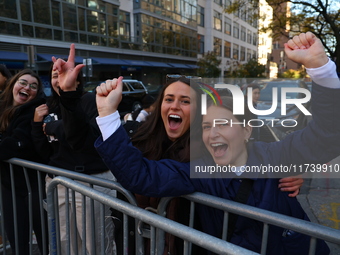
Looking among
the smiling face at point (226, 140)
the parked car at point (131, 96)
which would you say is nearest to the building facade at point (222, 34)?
the parked car at point (131, 96)

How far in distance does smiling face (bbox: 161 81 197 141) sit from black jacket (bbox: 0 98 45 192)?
1381 mm

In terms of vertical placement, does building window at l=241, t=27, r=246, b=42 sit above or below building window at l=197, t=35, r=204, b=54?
above

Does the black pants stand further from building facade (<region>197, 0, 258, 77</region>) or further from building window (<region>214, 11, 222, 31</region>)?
building window (<region>214, 11, 222, 31</region>)

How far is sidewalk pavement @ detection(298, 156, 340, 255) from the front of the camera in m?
3.90

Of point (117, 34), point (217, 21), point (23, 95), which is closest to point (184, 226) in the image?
point (23, 95)

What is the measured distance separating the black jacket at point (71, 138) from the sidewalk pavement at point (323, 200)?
8.68 feet

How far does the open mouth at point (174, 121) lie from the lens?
6.82ft

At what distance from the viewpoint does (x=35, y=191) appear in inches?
108

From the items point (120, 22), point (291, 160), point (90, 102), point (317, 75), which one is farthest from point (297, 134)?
point (120, 22)

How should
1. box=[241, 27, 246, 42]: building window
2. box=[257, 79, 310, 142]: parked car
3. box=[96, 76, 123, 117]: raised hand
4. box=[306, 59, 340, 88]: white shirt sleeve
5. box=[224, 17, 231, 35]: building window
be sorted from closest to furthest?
1. box=[306, 59, 340, 88]: white shirt sleeve
2. box=[96, 76, 123, 117]: raised hand
3. box=[257, 79, 310, 142]: parked car
4. box=[224, 17, 231, 35]: building window
5. box=[241, 27, 246, 42]: building window

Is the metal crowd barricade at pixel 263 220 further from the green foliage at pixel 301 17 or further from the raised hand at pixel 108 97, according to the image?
the green foliage at pixel 301 17

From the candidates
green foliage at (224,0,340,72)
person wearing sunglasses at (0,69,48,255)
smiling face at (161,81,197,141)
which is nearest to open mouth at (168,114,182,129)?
smiling face at (161,81,197,141)

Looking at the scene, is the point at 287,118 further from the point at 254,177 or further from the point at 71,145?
the point at 71,145

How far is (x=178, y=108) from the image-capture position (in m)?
2.09
